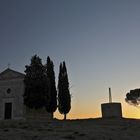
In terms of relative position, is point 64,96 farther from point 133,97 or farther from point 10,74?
point 133,97

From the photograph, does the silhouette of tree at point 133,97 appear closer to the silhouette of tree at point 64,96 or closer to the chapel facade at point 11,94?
the silhouette of tree at point 64,96

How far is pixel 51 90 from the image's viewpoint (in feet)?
138

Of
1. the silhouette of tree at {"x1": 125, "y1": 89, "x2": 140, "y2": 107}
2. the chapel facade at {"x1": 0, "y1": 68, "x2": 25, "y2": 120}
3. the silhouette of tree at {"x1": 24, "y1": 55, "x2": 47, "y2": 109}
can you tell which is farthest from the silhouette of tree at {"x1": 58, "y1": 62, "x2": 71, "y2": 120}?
the silhouette of tree at {"x1": 125, "y1": 89, "x2": 140, "y2": 107}

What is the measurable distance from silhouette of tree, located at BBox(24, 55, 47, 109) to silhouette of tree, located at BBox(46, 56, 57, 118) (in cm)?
92

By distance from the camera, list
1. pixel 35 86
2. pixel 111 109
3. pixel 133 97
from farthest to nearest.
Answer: pixel 133 97, pixel 35 86, pixel 111 109

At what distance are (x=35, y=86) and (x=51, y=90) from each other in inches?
105

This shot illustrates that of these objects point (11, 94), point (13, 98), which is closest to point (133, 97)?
point (13, 98)

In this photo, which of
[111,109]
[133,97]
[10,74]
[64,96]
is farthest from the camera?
[133,97]

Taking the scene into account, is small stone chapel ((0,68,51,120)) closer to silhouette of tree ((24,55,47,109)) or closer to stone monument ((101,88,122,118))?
silhouette of tree ((24,55,47,109))

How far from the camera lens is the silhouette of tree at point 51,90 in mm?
41031

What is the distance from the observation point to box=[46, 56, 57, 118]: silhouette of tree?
1615 inches

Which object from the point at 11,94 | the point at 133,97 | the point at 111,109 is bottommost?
the point at 111,109

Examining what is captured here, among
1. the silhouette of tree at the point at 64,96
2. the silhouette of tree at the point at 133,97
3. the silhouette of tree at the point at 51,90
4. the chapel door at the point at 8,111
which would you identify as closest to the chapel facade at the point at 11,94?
the chapel door at the point at 8,111

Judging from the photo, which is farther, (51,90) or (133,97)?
(133,97)
